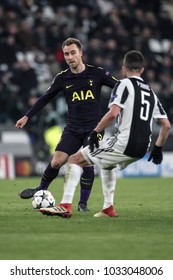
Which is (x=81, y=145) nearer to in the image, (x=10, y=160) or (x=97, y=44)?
(x=10, y=160)

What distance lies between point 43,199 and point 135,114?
1.95 metres

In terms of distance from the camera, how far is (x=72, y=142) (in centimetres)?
1055

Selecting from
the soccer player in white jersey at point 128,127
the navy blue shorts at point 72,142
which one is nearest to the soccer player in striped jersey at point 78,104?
the navy blue shorts at point 72,142

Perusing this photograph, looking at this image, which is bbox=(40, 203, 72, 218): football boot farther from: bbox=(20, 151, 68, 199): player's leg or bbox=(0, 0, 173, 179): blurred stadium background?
bbox=(0, 0, 173, 179): blurred stadium background

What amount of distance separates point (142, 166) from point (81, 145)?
30.3ft

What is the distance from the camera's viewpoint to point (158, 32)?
2331 cm

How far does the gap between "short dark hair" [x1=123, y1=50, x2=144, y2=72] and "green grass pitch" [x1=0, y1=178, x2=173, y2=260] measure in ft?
5.46

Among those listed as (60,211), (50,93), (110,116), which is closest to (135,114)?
(110,116)

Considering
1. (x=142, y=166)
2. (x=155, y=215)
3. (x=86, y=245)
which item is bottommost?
(x=142, y=166)

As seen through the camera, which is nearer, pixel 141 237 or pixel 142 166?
pixel 141 237

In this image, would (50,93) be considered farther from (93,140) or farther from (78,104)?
(93,140)

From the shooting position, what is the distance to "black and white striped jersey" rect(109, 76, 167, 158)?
29.9 ft

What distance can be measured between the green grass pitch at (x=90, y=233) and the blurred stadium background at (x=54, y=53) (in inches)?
237
